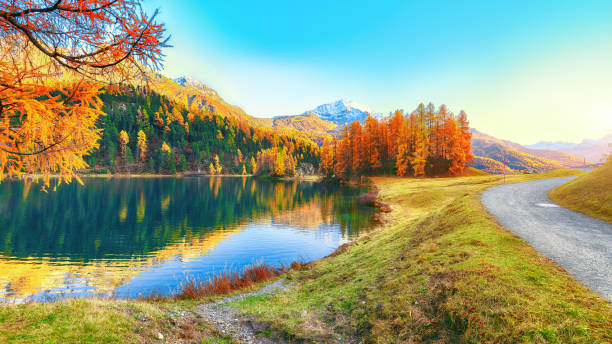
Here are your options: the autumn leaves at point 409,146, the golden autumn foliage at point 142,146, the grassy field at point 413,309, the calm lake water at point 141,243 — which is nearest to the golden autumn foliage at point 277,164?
the autumn leaves at point 409,146

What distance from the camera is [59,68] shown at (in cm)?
639

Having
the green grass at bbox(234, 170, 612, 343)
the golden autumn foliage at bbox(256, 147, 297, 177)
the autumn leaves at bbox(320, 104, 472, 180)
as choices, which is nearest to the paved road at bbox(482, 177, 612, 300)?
the green grass at bbox(234, 170, 612, 343)

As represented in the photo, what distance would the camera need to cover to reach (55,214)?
3847cm

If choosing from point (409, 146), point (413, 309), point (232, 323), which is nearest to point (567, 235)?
point (413, 309)

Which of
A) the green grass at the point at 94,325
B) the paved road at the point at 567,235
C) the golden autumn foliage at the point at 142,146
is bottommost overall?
the green grass at the point at 94,325

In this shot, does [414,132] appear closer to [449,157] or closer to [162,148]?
[449,157]

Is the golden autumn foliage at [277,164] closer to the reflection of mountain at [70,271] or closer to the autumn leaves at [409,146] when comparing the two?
the autumn leaves at [409,146]

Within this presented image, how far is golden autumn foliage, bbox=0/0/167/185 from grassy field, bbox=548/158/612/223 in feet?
80.6

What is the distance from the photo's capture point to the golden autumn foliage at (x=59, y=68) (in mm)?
5418

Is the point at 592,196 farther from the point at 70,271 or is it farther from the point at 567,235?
the point at 70,271

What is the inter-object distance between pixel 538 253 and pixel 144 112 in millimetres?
235068

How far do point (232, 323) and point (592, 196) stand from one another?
87.2ft

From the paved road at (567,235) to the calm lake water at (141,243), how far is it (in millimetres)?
14735

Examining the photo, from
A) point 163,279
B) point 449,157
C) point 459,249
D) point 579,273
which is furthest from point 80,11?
point 449,157
